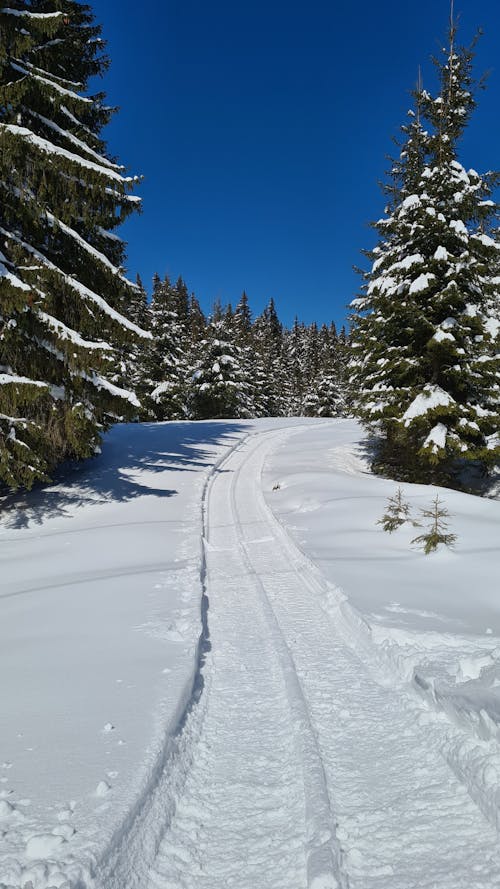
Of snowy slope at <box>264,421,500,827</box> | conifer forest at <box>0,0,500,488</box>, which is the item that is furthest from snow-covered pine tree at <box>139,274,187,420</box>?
snowy slope at <box>264,421,500,827</box>

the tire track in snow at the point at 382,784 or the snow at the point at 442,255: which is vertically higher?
the snow at the point at 442,255

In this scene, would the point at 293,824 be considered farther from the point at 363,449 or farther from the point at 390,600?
the point at 363,449

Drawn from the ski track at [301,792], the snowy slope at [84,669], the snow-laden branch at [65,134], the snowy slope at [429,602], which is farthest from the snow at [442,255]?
the ski track at [301,792]

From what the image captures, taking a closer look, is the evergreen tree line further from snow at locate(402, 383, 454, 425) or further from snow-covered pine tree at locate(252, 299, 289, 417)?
snow at locate(402, 383, 454, 425)

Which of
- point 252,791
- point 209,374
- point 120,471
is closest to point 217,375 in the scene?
point 209,374

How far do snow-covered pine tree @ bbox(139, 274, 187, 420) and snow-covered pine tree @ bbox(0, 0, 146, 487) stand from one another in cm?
1811

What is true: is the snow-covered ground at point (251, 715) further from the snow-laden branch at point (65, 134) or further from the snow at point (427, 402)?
the snow-laden branch at point (65, 134)

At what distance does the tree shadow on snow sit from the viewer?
976 cm

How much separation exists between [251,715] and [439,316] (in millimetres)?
12124

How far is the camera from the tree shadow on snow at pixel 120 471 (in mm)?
9758

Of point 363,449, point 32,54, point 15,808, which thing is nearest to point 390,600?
point 15,808

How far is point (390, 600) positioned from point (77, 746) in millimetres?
3488

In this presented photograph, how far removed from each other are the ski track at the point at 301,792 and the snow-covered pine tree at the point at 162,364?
26.5 m

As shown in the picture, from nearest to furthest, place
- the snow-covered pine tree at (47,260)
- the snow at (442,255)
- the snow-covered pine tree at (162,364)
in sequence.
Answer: the snow-covered pine tree at (47,260) < the snow at (442,255) < the snow-covered pine tree at (162,364)
